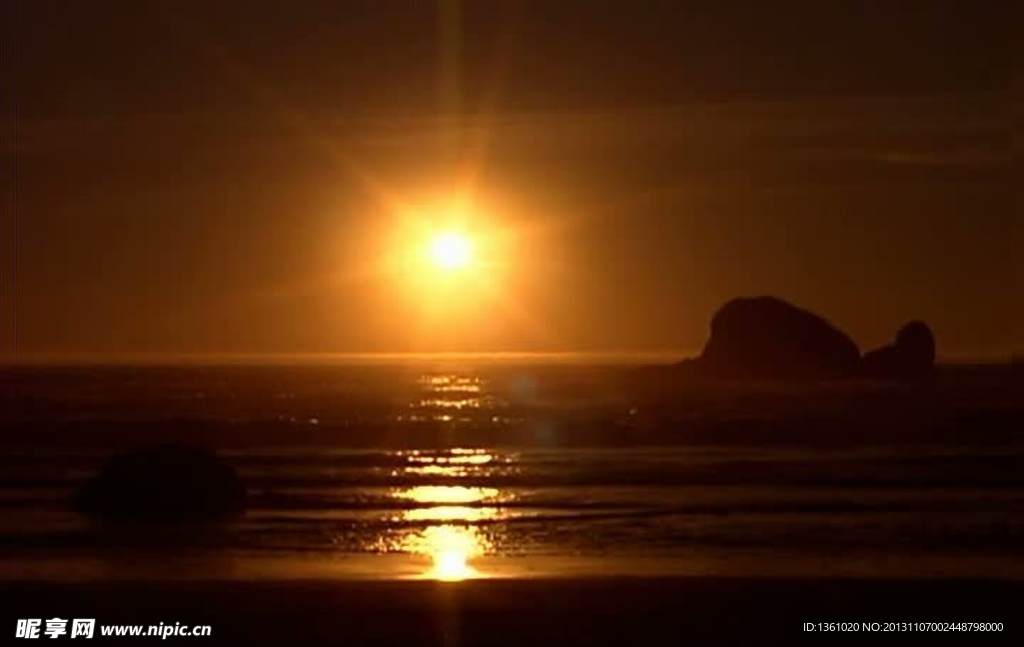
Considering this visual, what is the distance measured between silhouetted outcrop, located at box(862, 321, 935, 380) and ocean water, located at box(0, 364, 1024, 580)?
71.0 m

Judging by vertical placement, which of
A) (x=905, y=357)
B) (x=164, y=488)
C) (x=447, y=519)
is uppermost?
(x=905, y=357)

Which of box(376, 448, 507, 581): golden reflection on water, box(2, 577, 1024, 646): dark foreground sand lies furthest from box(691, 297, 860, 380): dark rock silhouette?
box(2, 577, 1024, 646): dark foreground sand

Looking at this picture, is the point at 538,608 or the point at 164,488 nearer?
the point at 538,608

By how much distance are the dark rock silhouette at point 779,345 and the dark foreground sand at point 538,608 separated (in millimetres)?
134381

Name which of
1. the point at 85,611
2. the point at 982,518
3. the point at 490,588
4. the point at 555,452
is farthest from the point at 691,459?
the point at 85,611

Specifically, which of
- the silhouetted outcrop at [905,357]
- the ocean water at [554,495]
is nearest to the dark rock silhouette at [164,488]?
the ocean water at [554,495]

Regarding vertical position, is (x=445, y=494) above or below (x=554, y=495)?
above

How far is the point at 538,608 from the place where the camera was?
21625 mm

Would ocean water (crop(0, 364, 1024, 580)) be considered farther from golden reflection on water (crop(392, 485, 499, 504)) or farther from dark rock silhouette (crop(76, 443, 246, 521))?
dark rock silhouette (crop(76, 443, 246, 521))

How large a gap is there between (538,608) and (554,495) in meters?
17.5

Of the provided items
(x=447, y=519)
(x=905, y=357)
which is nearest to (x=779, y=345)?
(x=905, y=357)

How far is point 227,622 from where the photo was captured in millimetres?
20359

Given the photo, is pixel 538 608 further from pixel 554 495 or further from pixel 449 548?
pixel 554 495

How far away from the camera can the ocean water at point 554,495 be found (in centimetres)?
2700
